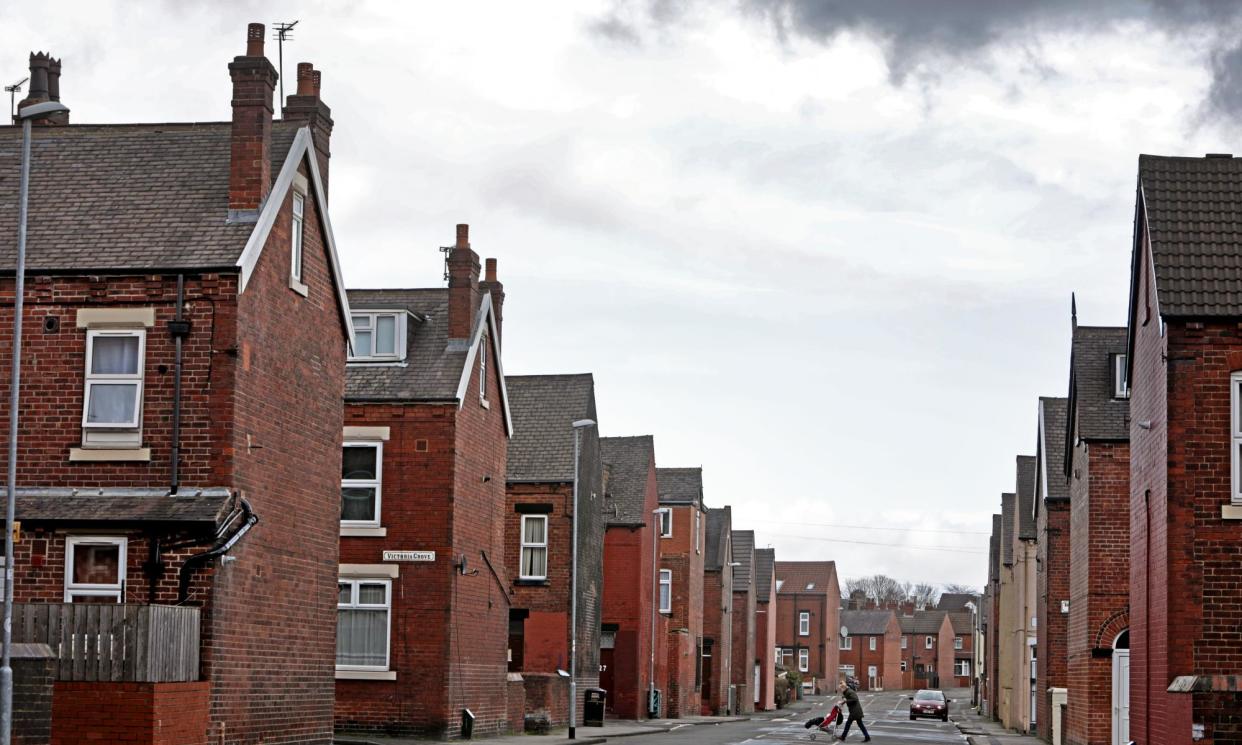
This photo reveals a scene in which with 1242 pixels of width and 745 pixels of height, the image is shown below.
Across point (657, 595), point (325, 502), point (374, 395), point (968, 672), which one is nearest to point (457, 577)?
point (374, 395)

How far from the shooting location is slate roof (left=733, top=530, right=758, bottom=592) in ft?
270

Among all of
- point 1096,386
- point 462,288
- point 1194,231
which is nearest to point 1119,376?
point 1096,386

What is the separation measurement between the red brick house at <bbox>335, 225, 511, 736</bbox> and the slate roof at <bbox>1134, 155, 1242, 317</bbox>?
54.4 ft

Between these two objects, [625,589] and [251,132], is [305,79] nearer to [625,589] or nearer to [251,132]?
[251,132]

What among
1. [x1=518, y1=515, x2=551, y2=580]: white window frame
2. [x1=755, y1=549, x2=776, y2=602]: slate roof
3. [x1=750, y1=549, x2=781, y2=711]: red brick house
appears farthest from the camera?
[x1=755, y1=549, x2=776, y2=602]: slate roof

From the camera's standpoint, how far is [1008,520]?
219ft

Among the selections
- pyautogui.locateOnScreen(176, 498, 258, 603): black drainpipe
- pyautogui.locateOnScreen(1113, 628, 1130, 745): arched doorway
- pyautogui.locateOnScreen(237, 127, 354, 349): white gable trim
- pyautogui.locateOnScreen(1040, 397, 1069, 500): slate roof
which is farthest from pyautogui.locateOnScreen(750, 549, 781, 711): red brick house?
pyautogui.locateOnScreen(176, 498, 258, 603): black drainpipe

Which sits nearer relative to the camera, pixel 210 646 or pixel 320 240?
pixel 210 646

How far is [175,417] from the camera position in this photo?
78.1 ft

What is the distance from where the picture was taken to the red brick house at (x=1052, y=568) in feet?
144

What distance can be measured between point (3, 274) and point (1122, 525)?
80.0 feet

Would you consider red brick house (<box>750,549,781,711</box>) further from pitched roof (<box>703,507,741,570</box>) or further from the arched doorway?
the arched doorway

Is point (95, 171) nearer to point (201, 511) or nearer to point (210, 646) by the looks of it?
point (201, 511)

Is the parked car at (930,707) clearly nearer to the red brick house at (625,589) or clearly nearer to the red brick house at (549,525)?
the red brick house at (625,589)
